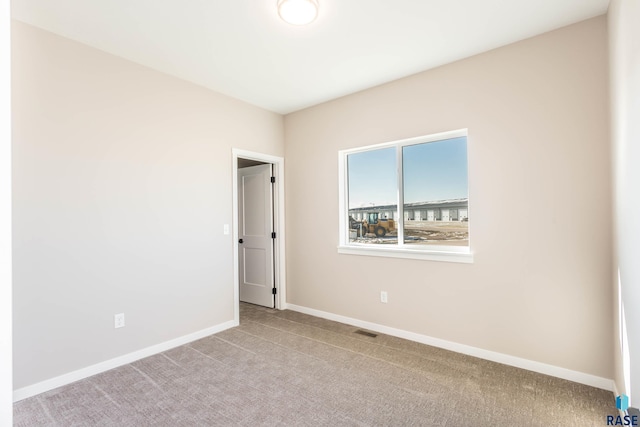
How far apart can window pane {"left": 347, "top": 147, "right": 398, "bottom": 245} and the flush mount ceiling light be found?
1.74 meters

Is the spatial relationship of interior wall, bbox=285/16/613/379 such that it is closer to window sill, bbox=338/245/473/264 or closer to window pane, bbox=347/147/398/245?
window sill, bbox=338/245/473/264

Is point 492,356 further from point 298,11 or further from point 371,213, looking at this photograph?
point 298,11

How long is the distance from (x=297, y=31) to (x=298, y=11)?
0.31m

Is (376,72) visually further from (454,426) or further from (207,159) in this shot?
(454,426)

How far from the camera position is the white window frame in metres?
3.02

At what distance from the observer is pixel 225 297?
3.67 meters

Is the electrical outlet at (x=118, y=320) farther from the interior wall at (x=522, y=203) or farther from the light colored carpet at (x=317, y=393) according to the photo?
the interior wall at (x=522, y=203)

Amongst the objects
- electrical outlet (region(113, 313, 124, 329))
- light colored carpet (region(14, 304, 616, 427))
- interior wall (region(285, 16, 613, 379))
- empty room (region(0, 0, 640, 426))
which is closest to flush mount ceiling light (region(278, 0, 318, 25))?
empty room (region(0, 0, 640, 426))

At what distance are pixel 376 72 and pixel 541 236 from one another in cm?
210

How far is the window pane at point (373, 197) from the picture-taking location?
3.57 metres

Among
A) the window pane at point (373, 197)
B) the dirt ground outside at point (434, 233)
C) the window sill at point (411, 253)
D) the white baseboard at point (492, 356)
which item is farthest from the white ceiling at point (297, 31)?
the white baseboard at point (492, 356)

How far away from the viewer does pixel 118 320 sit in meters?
2.78

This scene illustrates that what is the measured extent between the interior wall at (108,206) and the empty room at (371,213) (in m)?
0.02
